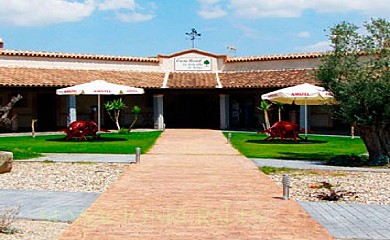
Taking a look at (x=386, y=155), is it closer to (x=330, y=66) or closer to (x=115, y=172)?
(x=330, y=66)

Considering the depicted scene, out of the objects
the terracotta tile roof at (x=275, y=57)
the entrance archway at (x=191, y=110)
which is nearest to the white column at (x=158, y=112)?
the entrance archway at (x=191, y=110)

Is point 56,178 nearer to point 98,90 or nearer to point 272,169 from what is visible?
point 272,169

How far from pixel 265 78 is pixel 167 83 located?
5.56m

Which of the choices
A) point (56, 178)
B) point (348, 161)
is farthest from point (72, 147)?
point (348, 161)

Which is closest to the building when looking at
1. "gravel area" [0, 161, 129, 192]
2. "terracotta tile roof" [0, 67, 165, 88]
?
"terracotta tile roof" [0, 67, 165, 88]

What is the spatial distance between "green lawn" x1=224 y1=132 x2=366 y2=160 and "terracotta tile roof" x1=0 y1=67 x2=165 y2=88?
10.2m

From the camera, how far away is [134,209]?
26.6 ft

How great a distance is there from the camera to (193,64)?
3288 centimetres

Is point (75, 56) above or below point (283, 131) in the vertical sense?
above

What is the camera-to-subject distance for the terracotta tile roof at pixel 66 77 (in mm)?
26141

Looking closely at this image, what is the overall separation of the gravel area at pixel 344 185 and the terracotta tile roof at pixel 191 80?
1782 centimetres

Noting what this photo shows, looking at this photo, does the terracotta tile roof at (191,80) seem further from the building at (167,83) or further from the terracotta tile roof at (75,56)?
the terracotta tile roof at (75,56)

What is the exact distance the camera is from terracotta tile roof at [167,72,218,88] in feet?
98.6

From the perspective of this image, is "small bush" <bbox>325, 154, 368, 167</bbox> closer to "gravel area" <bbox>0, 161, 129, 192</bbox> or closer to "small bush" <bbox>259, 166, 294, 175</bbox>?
"small bush" <bbox>259, 166, 294, 175</bbox>
